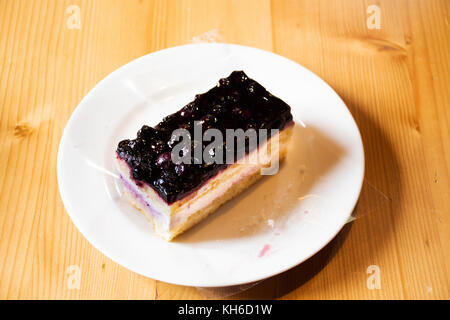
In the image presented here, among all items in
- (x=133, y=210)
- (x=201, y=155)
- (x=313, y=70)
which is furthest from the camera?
(x=313, y=70)

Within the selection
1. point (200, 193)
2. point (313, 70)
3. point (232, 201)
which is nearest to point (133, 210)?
point (200, 193)

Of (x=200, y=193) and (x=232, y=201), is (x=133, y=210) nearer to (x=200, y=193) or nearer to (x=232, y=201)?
(x=200, y=193)

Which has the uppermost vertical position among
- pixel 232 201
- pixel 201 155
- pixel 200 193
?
pixel 201 155

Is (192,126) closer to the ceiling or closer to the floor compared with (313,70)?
closer to the ceiling

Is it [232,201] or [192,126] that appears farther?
[232,201]

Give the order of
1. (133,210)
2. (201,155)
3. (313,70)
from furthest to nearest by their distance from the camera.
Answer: (313,70)
(133,210)
(201,155)

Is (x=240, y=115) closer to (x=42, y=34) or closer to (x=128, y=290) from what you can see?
(x=128, y=290)

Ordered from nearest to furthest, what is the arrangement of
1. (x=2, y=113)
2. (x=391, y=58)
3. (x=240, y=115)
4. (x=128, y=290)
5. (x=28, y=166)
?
(x=128, y=290) < (x=240, y=115) < (x=28, y=166) < (x=2, y=113) < (x=391, y=58)

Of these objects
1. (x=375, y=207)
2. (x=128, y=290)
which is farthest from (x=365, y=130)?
(x=128, y=290)
